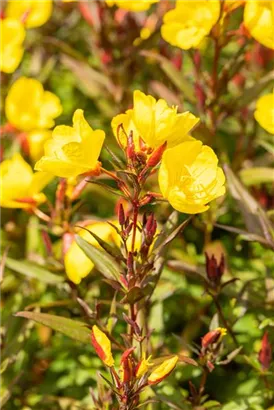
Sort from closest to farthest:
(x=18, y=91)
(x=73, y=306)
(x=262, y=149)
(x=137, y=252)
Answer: (x=137, y=252), (x=73, y=306), (x=18, y=91), (x=262, y=149)

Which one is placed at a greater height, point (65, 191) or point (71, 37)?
point (65, 191)

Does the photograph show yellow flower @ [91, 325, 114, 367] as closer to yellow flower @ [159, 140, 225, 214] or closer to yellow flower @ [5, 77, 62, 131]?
yellow flower @ [159, 140, 225, 214]

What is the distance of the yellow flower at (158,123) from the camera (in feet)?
3.83

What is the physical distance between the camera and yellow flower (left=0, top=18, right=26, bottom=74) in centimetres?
183

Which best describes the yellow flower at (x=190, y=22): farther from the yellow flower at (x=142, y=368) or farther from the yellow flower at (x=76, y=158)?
the yellow flower at (x=142, y=368)

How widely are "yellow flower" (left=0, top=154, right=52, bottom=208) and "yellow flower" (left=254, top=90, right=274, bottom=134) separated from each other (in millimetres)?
472

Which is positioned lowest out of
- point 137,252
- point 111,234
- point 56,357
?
point 56,357

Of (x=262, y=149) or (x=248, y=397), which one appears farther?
(x=262, y=149)

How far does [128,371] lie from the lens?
1108 mm

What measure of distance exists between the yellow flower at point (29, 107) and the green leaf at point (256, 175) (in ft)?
1.74

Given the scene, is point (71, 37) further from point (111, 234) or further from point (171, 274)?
point (111, 234)

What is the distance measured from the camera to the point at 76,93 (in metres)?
2.49

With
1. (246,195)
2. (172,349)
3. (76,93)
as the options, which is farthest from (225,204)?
(76,93)

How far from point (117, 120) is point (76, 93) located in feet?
4.17
